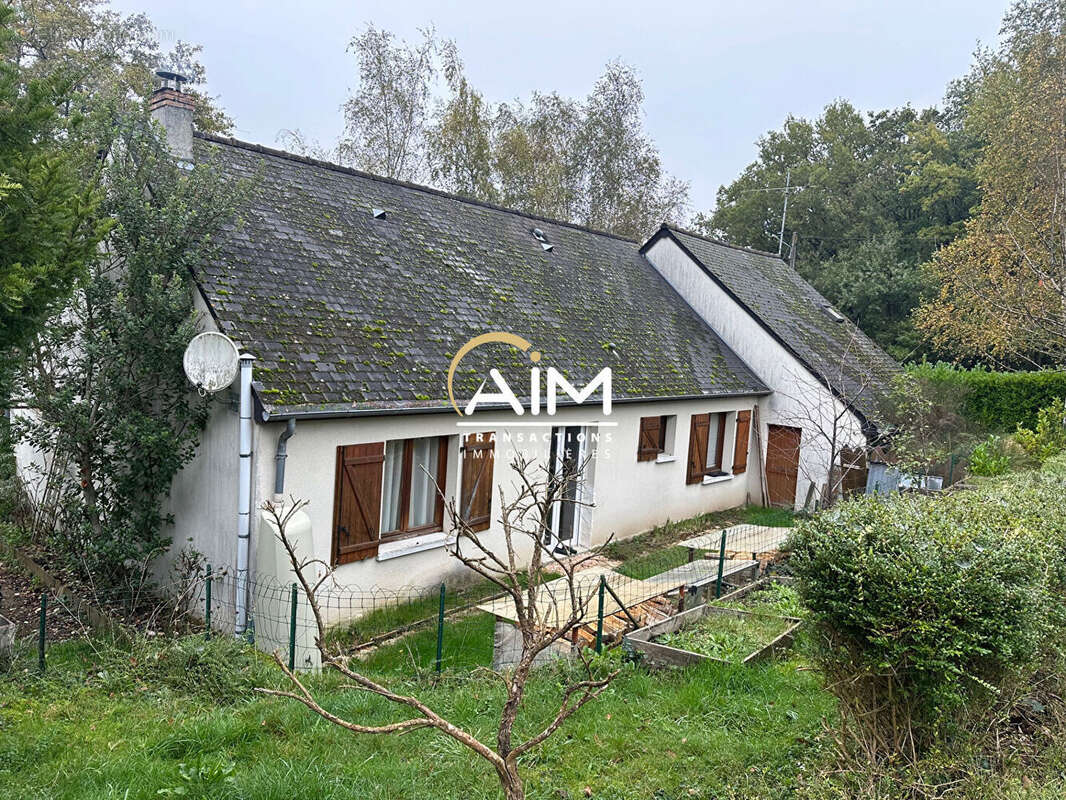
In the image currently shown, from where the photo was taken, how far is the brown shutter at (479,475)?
1047 cm

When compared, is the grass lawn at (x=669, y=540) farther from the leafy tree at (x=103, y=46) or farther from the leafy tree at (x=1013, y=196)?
the leafy tree at (x=103, y=46)

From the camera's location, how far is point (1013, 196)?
987 inches

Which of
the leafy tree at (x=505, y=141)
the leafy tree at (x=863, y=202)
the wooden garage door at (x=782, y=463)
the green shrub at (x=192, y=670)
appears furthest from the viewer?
the leafy tree at (x=863, y=202)

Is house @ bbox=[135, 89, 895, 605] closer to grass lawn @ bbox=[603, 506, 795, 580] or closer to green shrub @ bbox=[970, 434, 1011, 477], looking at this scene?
grass lawn @ bbox=[603, 506, 795, 580]

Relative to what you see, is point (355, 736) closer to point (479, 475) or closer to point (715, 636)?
point (715, 636)

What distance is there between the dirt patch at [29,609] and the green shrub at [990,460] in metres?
15.9

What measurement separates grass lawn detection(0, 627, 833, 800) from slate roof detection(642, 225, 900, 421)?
408 inches

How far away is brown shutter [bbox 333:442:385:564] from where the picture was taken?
29.0ft

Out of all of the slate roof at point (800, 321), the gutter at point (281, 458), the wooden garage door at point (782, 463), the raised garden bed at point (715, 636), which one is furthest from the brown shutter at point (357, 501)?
the wooden garage door at point (782, 463)

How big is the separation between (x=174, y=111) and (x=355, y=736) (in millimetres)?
8857

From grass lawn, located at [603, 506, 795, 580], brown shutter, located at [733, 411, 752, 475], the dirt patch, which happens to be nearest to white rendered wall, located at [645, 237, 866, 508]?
brown shutter, located at [733, 411, 752, 475]

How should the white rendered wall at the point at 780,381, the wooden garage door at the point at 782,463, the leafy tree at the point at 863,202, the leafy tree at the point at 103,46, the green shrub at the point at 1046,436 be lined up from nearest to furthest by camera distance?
the green shrub at the point at 1046,436 < the white rendered wall at the point at 780,381 < the wooden garage door at the point at 782,463 < the leafy tree at the point at 103,46 < the leafy tree at the point at 863,202

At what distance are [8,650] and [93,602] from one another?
2.00 meters

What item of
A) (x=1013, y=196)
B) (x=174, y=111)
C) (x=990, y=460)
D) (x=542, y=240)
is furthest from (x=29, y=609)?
(x=1013, y=196)
